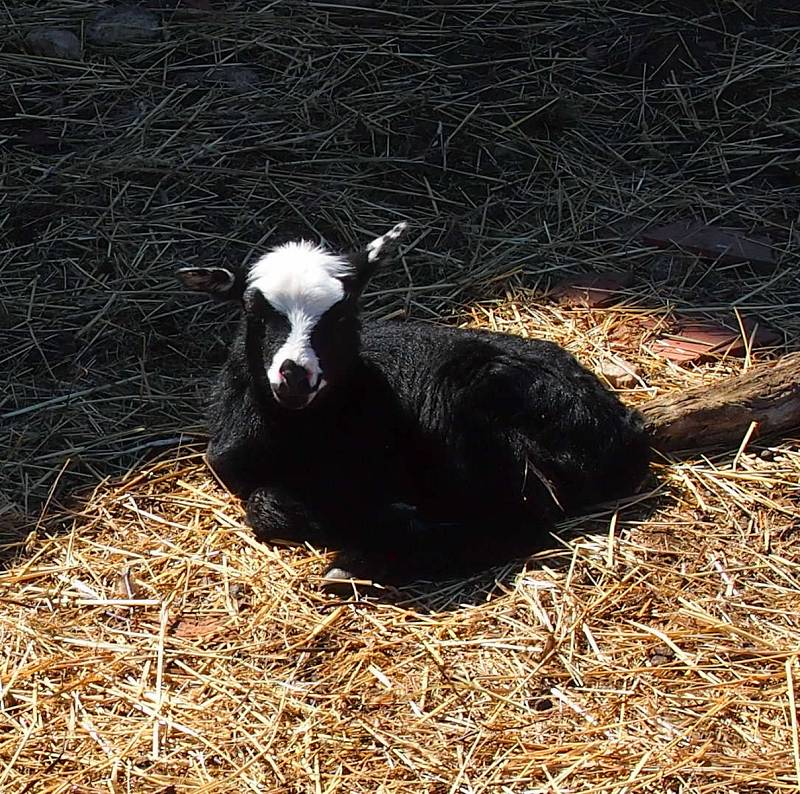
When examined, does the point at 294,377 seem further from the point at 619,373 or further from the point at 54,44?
the point at 54,44

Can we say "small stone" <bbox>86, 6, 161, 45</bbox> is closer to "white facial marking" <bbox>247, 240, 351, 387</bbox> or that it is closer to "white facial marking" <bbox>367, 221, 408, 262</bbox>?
"white facial marking" <bbox>367, 221, 408, 262</bbox>

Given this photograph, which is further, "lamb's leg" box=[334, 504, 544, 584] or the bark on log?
the bark on log

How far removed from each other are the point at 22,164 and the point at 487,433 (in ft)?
12.0

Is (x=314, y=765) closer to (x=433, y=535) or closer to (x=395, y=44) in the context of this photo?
(x=433, y=535)

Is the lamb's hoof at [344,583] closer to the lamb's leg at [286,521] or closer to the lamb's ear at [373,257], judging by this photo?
the lamb's leg at [286,521]

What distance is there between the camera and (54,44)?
323 inches

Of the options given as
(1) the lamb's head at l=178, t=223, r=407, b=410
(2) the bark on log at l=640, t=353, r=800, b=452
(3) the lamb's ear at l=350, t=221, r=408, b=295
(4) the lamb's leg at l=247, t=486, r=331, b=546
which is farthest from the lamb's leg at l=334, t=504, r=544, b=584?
(3) the lamb's ear at l=350, t=221, r=408, b=295

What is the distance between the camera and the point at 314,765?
394 cm

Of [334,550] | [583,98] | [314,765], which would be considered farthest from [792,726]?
[583,98]

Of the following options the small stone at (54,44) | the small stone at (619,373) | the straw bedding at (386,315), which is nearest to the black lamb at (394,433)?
the straw bedding at (386,315)

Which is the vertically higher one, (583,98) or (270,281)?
(270,281)

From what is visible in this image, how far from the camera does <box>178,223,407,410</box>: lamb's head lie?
4.80m

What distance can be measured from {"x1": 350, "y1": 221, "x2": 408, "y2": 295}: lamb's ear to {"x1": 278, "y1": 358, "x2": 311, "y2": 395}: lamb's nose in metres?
0.52

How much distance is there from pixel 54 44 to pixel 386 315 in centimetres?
329
